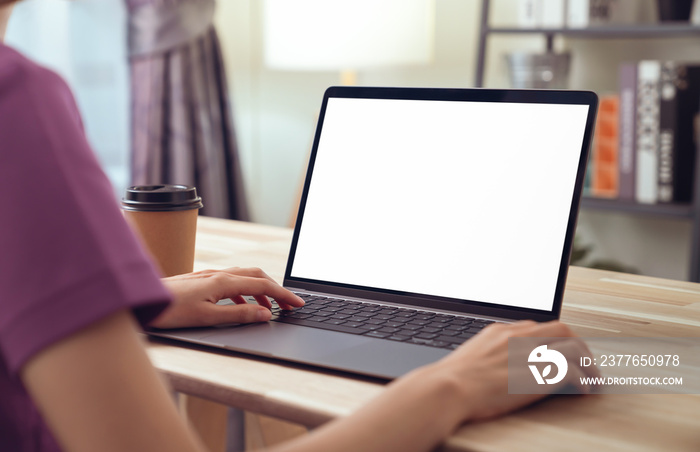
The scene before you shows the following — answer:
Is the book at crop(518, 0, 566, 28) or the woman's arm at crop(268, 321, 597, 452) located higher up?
the book at crop(518, 0, 566, 28)

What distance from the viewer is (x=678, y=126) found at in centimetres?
203

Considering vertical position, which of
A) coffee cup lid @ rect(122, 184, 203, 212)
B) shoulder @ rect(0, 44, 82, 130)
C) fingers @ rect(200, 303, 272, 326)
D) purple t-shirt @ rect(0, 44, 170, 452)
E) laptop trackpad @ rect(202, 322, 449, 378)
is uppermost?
shoulder @ rect(0, 44, 82, 130)

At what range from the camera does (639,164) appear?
211 centimetres

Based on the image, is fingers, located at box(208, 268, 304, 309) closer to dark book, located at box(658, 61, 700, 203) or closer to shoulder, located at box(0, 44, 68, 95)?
shoulder, located at box(0, 44, 68, 95)

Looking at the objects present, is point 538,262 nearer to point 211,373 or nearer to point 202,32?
point 211,373

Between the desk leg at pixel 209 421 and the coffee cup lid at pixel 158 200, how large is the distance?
0.47m

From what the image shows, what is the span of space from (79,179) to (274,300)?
0.44 m

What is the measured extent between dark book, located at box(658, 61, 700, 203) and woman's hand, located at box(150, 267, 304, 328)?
1.55 metres

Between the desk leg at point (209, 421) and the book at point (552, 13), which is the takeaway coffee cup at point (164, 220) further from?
the book at point (552, 13)

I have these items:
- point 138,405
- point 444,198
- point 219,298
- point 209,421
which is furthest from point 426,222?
point 209,421

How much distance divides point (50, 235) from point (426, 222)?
0.52 metres

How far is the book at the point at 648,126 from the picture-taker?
205 centimetres

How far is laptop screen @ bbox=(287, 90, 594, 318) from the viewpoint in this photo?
0.81m

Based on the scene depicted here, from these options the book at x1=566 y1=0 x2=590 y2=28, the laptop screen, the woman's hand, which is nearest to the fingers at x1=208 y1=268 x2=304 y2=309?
the woman's hand
